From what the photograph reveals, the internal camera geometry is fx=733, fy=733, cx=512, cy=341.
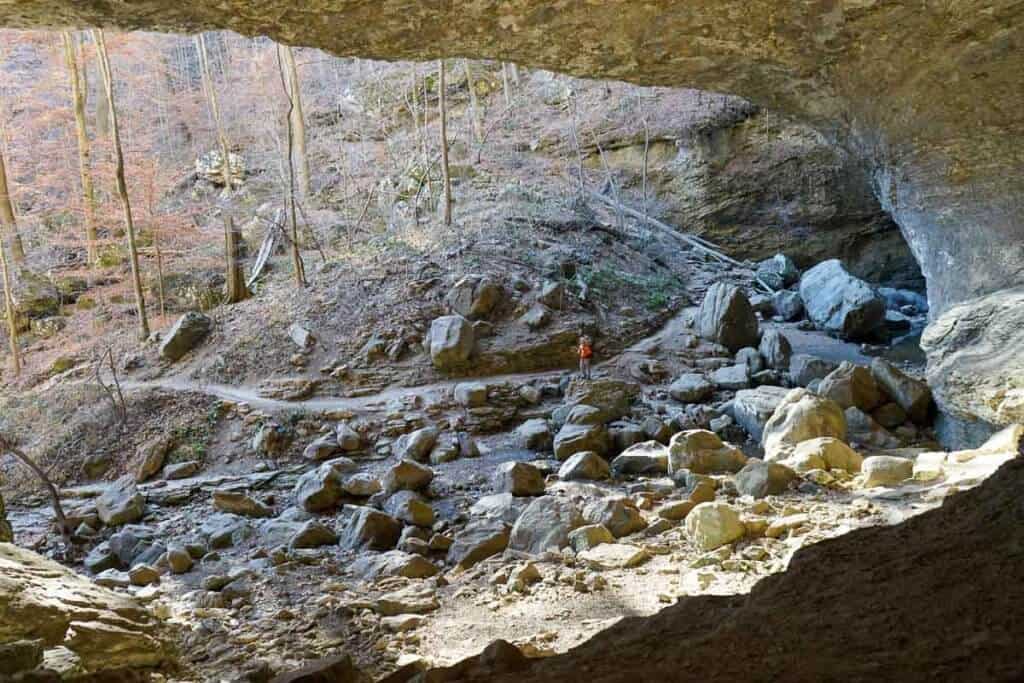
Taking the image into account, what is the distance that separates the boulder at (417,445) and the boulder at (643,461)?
291 centimetres

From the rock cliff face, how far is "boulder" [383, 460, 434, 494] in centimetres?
478

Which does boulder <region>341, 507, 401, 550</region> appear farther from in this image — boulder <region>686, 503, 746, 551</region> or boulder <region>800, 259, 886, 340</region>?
boulder <region>800, 259, 886, 340</region>

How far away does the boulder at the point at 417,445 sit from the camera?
10727 millimetres

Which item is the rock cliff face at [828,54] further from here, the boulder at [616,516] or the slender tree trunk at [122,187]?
the slender tree trunk at [122,187]

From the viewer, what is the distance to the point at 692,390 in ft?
40.1

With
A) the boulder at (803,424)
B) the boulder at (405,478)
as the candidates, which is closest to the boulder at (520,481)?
the boulder at (405,478)

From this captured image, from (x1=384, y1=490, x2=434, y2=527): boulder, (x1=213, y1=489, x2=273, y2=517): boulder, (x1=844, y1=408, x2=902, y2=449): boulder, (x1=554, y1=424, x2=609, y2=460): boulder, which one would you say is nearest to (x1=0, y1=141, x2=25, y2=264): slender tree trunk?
(x1=213, y1=489, x2=273, y2=517): boulder

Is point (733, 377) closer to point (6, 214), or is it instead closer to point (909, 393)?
point (909, 393)

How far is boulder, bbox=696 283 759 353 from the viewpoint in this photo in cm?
1453

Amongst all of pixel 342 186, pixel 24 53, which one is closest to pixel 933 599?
pixel 342 186

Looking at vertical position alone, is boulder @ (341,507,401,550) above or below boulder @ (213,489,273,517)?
above

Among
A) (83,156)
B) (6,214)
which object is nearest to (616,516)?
(83,156)

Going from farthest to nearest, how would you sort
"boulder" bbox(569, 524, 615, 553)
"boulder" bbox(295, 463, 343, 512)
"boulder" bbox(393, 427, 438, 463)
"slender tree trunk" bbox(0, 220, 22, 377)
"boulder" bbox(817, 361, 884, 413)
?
"slender tree trunk" bbox(0, 220, 22, 377), "boulder" bbox(393, 427, 438, 463), "boulder" bbox(817, 361, 884, 413), "boulder" bbox(295, 463, 343, 512), "boulder" bbox(569, 524, 615, 553)

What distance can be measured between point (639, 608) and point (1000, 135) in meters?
7.04
